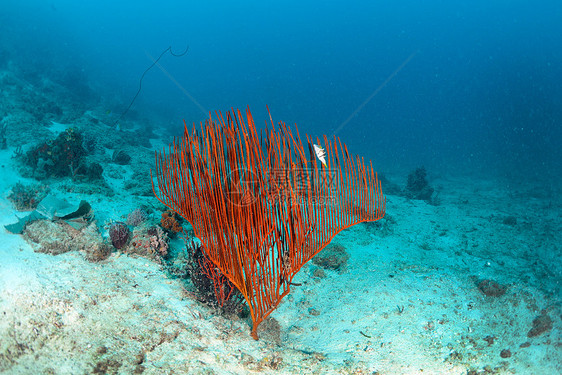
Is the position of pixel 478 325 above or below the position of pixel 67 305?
below

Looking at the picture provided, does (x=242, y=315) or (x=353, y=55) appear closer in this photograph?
(x=242, y=315)

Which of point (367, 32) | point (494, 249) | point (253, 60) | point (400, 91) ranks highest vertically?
Answer: point (367, 32)

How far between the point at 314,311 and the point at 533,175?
21.2 metres

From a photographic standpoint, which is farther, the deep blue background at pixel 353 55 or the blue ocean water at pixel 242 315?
the deep blue background at pixel 353 55

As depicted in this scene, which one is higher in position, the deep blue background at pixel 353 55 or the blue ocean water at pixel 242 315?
the deep blue background at pixel 353 55

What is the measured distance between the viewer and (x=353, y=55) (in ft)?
416

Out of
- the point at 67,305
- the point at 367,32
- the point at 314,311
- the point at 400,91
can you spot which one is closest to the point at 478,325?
the point at 314,311

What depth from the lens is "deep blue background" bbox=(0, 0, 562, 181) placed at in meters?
75.2

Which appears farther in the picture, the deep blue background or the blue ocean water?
the deep blue background

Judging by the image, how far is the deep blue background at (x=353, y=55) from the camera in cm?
7519

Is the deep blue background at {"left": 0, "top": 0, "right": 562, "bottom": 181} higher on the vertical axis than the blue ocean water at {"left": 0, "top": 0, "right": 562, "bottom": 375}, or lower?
higher

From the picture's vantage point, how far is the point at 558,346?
3.27m

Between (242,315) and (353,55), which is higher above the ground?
(353,55)

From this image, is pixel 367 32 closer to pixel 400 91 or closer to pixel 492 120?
pixel 400 91
